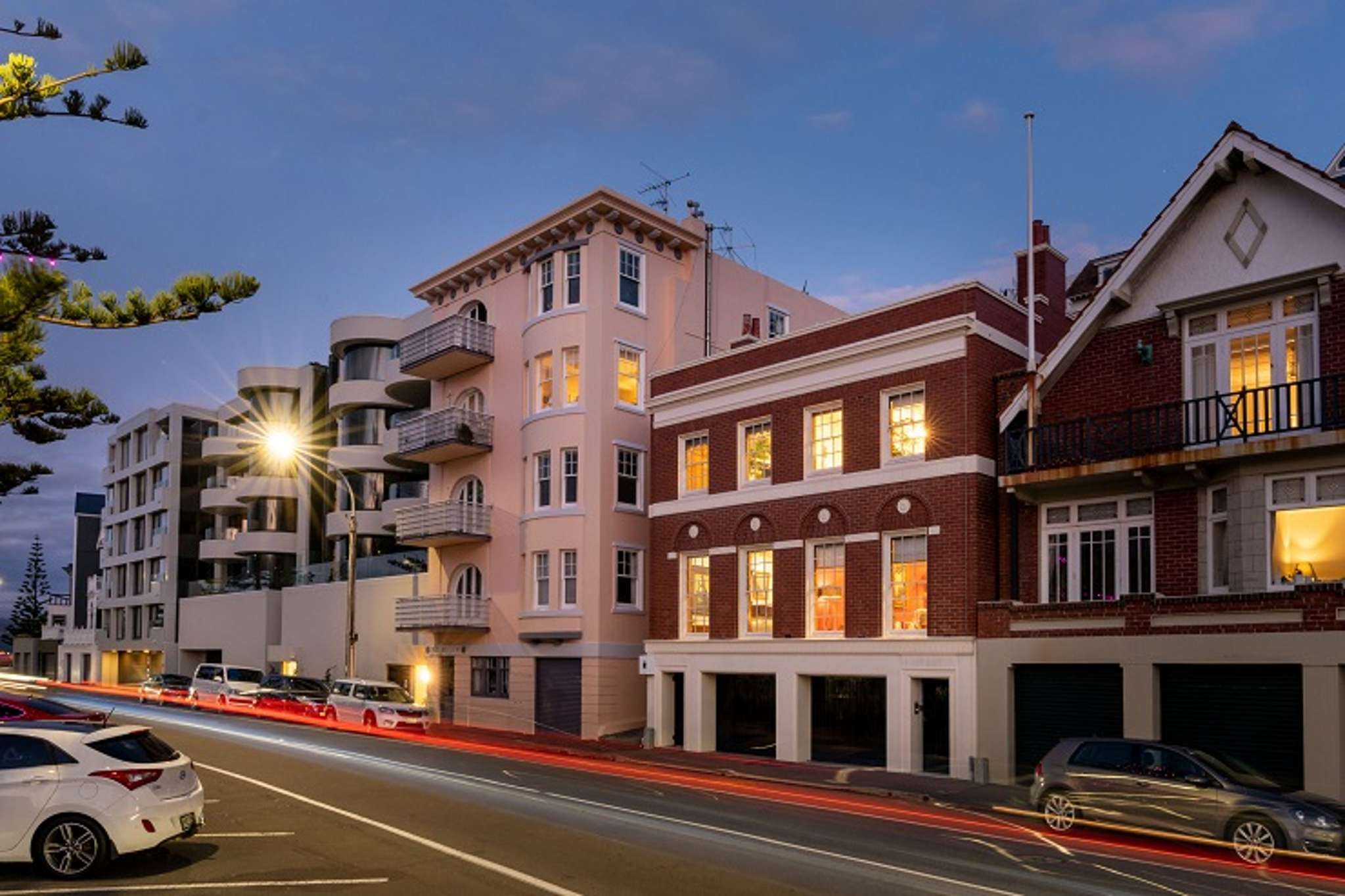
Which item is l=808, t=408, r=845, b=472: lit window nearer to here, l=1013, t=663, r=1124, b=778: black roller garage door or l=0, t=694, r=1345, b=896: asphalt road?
→ l=1013, t=663, r=1124, b=778: black roller garage door

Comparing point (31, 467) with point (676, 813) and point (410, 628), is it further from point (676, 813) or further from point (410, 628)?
point (410, 628)

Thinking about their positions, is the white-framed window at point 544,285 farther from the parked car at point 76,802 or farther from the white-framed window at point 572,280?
the parked car at point 76,802

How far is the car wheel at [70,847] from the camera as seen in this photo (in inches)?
514

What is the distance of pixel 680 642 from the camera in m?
33.4

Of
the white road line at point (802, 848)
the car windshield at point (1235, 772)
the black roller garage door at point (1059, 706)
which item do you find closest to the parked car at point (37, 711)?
the white road line at point (802, 848)

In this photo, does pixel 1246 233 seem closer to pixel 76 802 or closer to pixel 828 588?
pixel 828 588

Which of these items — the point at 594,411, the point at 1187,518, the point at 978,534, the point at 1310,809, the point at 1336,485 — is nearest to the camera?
the point at 1310,809

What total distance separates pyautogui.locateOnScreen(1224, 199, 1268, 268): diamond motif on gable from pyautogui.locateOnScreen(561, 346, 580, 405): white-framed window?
20.0m

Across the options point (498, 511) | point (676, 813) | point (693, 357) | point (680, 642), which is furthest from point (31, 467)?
A: point (693, 357)

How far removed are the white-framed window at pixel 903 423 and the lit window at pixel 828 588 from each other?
2.72 m

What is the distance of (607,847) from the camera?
15.7 metres

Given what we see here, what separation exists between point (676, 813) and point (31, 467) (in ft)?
43.3

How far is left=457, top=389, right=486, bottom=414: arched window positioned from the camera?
141 ft

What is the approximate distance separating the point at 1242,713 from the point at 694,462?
1626cm
